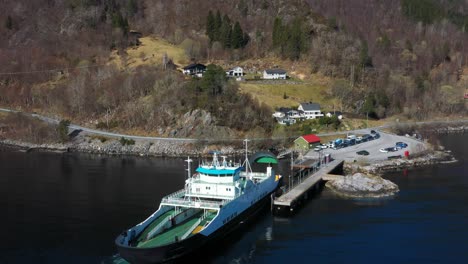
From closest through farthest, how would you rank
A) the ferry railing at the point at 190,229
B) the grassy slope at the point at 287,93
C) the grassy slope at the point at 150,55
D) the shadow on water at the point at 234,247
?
the shadow on water at the point at 234,247, the ferry railing at the point at 190,229, the grassy slope at the point at 287,93, the grassy slope at the point at 150,55

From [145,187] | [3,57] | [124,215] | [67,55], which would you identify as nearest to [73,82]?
[67,55]

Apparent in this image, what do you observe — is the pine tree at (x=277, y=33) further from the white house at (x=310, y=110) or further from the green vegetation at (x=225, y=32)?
the white house at (x=310, y=110)

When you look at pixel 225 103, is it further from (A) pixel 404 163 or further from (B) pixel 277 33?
(B) pixel 277 33

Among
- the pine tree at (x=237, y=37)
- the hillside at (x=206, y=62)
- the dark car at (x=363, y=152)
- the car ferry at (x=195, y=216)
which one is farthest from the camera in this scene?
the pine tree at (x=237, y=37)

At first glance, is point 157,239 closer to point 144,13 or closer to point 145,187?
point 145,187

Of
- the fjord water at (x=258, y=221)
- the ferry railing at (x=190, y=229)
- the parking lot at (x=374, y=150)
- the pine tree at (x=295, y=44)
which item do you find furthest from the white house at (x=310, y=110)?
the ferry railing at (x=190, y=229)

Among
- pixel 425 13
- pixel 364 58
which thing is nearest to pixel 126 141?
pixel 364 58

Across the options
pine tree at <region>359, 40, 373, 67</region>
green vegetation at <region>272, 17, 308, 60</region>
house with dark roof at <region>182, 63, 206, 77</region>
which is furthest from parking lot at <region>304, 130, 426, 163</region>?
house with dark roof at <region>182, 63, 206, 77</region>
